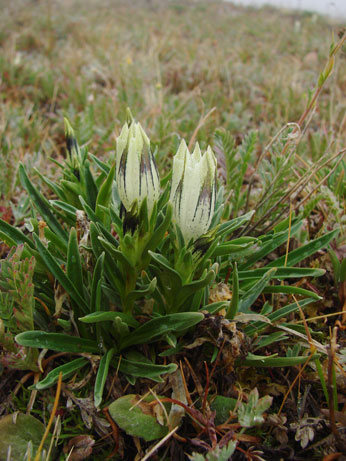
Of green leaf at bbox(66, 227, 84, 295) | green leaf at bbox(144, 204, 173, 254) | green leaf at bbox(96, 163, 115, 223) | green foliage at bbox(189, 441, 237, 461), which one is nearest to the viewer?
green foliage at bbox(189, 441, 237, 461)

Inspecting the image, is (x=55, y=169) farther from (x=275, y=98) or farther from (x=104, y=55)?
(x=104, y=55)

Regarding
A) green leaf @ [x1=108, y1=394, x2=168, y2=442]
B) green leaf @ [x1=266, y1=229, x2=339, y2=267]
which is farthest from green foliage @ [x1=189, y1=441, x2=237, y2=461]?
green leaf @ [x1=266, y1=229, x2=339, y2=267]

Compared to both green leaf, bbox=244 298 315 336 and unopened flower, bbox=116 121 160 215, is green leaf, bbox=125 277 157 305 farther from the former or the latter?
green leaf, bbox=244 298 315 336

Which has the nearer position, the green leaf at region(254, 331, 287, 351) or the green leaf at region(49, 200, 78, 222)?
the green leaf at region(254, 331, 287, 351)

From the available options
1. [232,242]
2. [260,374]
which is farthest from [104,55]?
[260,374]

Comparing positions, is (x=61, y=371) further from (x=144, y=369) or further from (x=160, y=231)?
(x=160, y=231)

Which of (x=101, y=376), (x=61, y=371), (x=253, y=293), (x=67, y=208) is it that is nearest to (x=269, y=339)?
(x=253, y=293)

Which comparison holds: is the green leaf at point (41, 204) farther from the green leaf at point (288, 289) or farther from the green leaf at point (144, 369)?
the green leaf at point (288, 289)
